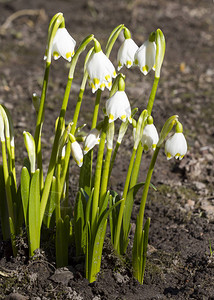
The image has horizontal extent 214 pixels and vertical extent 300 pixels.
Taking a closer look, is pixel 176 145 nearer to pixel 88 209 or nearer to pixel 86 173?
pixel 88 209

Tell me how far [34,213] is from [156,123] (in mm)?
2315

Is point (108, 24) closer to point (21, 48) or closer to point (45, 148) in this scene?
point (21, 48)

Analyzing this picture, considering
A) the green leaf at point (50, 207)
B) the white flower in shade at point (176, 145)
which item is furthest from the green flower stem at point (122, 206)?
the green leaf at point (50, 207)

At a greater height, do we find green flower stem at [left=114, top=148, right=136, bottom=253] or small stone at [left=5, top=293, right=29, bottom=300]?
green flower stem at [left=114, top=148, right=136, bottom=253]

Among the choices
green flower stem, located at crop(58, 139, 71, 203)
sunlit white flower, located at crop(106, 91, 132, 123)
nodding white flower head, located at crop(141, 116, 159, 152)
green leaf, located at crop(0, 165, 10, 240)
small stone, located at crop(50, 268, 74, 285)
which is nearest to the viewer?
sunlit white flower, located at crop(106, 91, 132, 123)

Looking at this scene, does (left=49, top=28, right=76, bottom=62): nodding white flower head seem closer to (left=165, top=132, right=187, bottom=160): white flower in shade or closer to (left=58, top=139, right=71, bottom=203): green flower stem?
(left=58, top=139, right=71, bottom=203): green flower stem

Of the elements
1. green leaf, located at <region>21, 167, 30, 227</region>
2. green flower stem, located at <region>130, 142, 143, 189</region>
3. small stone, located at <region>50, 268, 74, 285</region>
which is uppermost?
green flower stem, located at <region>130, 142, 143, 189</region>

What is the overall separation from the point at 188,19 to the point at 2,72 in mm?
3350

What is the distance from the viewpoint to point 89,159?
2406 millimetres

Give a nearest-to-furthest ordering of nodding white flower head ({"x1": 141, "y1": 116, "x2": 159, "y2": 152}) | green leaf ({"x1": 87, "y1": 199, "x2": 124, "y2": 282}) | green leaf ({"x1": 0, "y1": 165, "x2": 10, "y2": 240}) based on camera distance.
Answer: nodding white flower head ({"x1": 141, "y1": 116, "x2": 159, "y2": 152}) < green leaf ({"x1": 87, "y1": 199, "x2": 124, "y2": 282}) < green leaf ({"x1": 0, "y1": 165, "x2": 10, "y2": 240})

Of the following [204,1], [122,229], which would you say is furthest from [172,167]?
[204,1]

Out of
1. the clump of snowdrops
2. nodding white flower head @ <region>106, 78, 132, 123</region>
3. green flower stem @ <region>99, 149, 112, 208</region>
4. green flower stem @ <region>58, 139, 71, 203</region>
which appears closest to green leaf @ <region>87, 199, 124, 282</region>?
the clump of snowdrops

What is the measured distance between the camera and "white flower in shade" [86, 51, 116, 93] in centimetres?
187

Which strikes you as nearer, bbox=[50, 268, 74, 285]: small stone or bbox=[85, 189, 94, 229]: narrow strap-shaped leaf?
bbox=[85, 189, 94, 229]: narrow strap-shaped leaf
